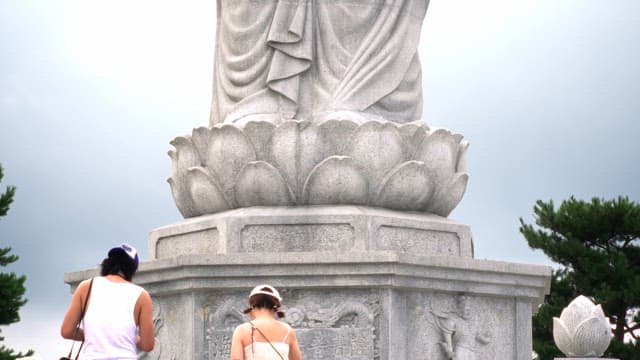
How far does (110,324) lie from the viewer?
7.79 meters

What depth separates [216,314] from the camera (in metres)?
10.5

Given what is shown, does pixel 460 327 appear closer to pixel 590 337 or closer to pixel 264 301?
pixel 590 337

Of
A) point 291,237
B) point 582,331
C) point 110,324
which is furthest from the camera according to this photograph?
point 582,331

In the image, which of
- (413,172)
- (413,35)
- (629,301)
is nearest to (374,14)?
(413,35)

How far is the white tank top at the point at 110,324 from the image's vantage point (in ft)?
25.5

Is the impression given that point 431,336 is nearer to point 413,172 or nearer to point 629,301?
point 413,172

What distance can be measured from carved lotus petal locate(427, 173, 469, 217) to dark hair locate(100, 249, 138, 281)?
379 centimetres

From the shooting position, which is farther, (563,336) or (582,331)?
(563,336)

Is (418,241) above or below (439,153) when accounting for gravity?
below

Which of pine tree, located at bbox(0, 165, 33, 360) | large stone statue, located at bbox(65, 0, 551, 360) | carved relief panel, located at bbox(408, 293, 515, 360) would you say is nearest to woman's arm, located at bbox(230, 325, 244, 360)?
large stone statue, located at bbox(65, 0, 551, 360)

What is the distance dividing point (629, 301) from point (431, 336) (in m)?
13.3

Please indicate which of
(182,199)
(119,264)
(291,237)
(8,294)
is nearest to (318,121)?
(291,237)

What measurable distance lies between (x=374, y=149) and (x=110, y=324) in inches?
144

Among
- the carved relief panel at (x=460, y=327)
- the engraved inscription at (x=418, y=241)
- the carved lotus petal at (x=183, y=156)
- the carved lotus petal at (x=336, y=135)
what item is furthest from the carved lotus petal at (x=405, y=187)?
the carved lotus petal at (x=183, y=156)
